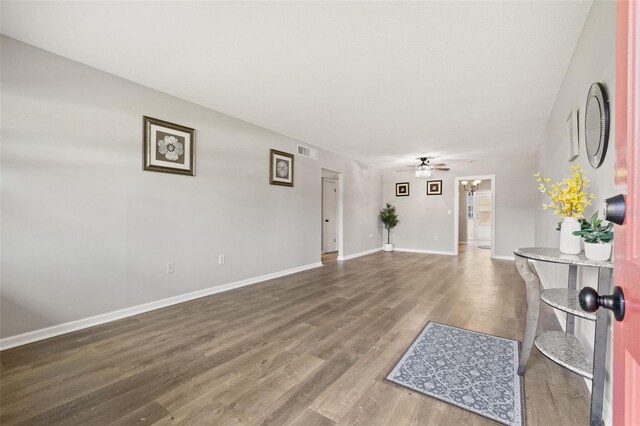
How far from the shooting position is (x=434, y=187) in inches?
290

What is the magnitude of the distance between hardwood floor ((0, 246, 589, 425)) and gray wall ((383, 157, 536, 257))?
348 cm

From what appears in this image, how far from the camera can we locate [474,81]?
8.87 ft

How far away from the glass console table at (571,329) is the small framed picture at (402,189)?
602 centimetres

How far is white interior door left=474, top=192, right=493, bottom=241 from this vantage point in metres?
9.75

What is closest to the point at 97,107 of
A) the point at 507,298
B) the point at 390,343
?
the point at 390,343

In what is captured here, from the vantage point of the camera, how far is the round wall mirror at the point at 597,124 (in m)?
1.40

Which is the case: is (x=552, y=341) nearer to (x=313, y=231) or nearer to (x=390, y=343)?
(x=390, y=343)

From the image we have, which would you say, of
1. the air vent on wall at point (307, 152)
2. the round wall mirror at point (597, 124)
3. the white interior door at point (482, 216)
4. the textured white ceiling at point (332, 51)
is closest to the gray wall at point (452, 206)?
the textured white ceiling at point (332, 51)

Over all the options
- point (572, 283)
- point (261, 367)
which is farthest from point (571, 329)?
point (261, 367)

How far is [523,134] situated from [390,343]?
4193 mm

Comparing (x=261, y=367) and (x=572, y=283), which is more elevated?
(x=572, y=283)

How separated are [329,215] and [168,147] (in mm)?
4666

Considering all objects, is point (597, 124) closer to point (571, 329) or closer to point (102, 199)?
point (571, 329)

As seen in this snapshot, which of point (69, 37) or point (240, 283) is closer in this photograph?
point (69, 37)
